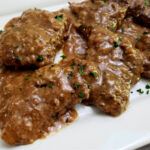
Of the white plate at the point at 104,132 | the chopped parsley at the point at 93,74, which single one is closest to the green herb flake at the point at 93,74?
the chopped parsley at the point at 93,74

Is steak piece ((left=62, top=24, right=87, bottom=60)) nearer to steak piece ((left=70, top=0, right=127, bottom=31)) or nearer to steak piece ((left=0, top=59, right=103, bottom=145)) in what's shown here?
steak piece ((left=70, top=0, right=127, bottom=31))

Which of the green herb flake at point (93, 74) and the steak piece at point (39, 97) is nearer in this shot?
the steak piece at point (39, 97)

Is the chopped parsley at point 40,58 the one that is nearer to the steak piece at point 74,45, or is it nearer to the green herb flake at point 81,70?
the steak piece at point 74,45

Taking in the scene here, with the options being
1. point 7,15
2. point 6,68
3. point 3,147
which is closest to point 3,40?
point 6,68

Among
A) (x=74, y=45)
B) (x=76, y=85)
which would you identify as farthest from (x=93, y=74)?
(x=74, y=45)

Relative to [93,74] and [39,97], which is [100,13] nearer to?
[93,74]

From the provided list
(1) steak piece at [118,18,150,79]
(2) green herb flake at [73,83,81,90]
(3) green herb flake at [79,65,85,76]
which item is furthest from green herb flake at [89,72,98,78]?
(1) steak piece at [118,18,150,79]
